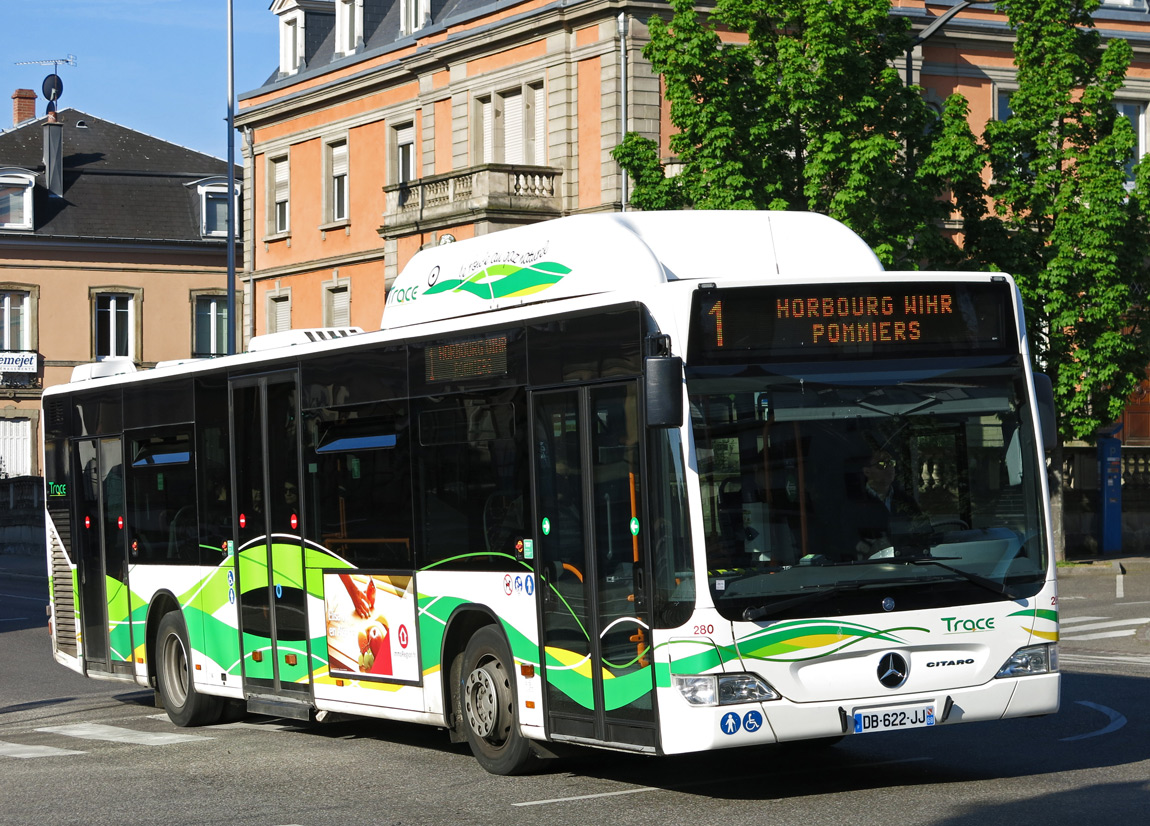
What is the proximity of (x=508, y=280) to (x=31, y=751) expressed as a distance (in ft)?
15.6

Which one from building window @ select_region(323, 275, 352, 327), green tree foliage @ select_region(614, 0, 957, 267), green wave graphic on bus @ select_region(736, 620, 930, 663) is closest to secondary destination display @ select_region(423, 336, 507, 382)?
green wave graphic on bus @ select_region(736, 620, 930, 663)

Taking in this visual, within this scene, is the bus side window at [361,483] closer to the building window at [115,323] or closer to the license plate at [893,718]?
the license plate at [893,718]

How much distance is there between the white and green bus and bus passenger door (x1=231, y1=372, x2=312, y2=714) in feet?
0.89

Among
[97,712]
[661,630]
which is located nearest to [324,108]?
[97,712]

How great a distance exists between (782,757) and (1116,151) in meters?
21.0

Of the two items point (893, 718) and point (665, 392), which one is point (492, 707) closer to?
point (893, 718)

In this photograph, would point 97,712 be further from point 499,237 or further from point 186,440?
point 499,237

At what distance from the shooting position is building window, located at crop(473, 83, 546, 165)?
38.1 meters

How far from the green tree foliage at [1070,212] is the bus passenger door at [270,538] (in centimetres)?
1878

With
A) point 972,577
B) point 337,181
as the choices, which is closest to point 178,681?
point 972,577

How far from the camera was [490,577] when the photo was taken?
1085 centimetres

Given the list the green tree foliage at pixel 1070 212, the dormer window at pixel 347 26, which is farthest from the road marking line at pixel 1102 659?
the dormer window at pixel 347 26

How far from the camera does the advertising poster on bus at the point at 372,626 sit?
11.7 metres

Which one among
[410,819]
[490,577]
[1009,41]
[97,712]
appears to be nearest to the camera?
[410,819]
